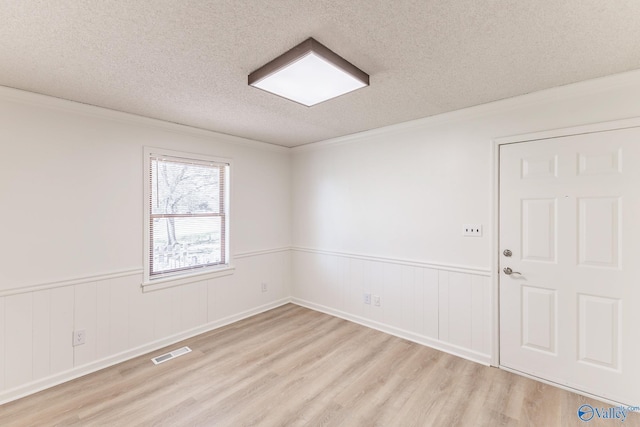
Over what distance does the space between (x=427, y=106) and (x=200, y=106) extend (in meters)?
2.15

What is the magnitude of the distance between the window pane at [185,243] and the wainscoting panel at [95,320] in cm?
25

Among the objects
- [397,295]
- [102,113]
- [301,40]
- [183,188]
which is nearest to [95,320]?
[183,188]

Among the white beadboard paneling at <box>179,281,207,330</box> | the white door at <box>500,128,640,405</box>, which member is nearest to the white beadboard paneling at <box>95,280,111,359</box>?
the white beadboard paneling at <box>179,281,207,330</box>

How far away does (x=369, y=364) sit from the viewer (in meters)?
2.66

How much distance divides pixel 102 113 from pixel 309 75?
2105 millimetres

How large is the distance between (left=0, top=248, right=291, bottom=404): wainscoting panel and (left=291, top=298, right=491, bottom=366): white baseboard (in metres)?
1.20

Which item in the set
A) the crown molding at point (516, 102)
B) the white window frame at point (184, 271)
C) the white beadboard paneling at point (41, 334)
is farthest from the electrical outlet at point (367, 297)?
the white beadboard paneling at point (41, 334)

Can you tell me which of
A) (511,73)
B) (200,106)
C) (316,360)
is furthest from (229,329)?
(511,73)

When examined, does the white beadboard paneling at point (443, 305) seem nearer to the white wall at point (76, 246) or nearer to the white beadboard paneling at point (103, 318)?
the white wall at point (76, 246)

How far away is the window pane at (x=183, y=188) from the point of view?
307cm

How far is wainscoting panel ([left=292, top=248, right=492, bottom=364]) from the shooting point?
273cm

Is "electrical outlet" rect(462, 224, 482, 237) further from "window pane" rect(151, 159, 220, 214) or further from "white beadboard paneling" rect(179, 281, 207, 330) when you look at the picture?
"white beadboard paneling" rect(179, 281, 207, 330)

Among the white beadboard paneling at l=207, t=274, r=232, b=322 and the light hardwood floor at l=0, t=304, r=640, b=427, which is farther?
the white beadboard paneling at l=207, t=274, r=232, b=322

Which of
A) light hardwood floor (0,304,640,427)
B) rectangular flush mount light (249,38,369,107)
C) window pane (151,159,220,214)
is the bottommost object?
light hardwood floor (0,304,640,427)
